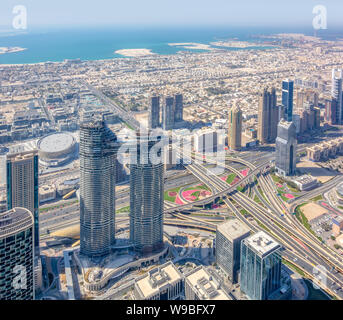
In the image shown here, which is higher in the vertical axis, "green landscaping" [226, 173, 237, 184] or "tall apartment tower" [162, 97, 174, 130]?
"tall apartment tower" [162, 97, 174, 130]

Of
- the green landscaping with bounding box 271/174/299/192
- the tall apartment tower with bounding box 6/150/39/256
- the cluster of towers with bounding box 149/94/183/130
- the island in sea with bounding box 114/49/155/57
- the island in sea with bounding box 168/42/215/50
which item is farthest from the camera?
the island in sea with bounding box 168/42/215/50

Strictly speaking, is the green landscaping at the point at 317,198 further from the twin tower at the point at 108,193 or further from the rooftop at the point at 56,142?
the rooftop at the point at 56,142

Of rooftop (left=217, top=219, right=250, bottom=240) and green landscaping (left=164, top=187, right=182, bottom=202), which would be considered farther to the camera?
green landscaping (left=164, top=187, right=182, bottom=202)

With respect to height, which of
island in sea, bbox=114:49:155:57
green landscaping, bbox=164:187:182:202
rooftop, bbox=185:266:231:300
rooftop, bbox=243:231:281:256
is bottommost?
rooftop, bbox=185:266:231:300

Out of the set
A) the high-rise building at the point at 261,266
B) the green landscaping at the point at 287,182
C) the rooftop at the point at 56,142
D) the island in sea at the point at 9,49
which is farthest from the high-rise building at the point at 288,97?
the island in sea at the point at 9,49

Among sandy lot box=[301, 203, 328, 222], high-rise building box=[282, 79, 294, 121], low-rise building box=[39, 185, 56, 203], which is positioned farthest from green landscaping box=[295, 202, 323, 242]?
low-rise building box=[39, 185, 56, 203]

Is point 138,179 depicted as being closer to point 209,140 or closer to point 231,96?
point 209,140

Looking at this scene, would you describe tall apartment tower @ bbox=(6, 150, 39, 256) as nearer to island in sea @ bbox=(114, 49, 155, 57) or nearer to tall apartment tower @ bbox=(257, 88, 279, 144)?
tall apartment tower @ bbox=(257, 88, 279, 144)
